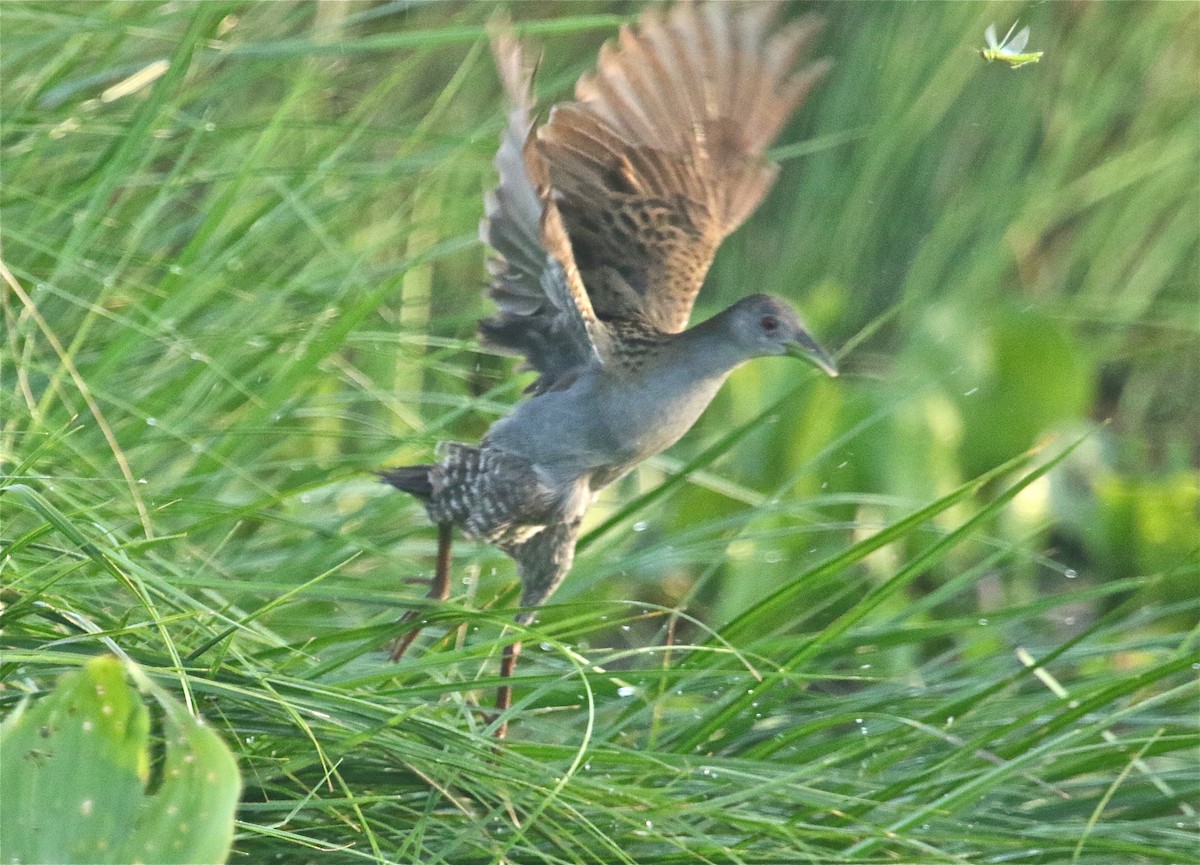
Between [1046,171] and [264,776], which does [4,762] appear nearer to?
[264,776]

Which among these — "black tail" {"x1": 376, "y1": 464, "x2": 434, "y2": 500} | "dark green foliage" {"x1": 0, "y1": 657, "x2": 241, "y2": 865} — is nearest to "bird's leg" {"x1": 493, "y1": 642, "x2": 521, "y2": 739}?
"black tail" {"x1": 376, "y1": 464, "x2": 434, "y2": 500}

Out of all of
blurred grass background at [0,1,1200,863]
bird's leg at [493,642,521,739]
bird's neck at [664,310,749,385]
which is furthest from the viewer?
bird's neck at [664,310,749,385]

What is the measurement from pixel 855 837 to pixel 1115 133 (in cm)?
310

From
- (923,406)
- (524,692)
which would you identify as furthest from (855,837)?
(923,406)

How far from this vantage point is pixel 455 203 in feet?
11.3

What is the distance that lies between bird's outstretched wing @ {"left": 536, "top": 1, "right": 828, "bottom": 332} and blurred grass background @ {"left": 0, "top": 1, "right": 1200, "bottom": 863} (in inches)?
8.4

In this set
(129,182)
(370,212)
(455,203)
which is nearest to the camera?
(129,182)

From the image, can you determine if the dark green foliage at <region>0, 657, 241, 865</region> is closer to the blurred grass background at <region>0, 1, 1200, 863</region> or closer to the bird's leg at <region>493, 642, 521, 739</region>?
the blurred grass background at <region>0, 1, 1200, 863</region>

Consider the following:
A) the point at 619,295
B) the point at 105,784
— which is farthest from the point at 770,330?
the point at 105,784

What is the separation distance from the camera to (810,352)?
2.46m

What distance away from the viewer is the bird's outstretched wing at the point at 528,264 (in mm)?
2061

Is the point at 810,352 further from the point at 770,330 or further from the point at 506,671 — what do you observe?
the point at 506,671

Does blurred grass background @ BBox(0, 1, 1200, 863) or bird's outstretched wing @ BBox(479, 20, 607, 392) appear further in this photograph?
bird's outstretched wing @ BBox(479, 20, 607, 392)

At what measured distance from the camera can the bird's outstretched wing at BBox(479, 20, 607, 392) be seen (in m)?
2.06
